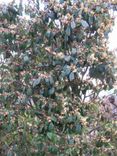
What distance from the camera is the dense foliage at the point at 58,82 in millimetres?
4215

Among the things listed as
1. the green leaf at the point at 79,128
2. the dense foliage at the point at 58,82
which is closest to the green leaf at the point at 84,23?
the dense foliage at the point at 58,82

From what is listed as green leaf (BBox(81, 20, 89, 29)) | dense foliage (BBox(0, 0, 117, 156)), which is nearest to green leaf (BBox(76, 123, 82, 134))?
dense foliage (BBox(0, 0, 117, 156))

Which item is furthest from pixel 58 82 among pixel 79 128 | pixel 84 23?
pixel 84 23

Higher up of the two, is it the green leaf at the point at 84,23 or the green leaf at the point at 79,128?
the green leaf at the point at 84,23

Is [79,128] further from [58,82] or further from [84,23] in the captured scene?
[84,23]

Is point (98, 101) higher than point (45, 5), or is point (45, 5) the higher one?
point (45, 5)

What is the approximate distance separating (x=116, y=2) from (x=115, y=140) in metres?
1.63

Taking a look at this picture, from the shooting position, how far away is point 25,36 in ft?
15.1

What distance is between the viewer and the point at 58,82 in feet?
14.0

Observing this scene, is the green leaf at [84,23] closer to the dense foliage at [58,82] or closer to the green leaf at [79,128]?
the dense foliage at [58,82]

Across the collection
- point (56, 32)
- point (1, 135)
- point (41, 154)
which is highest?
point (56, 32)

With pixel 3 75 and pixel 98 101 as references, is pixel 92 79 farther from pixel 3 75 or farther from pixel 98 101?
pixel 3 75

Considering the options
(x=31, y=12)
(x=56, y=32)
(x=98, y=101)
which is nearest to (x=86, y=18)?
(x=56, y=32)

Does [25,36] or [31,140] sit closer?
[31,140]
